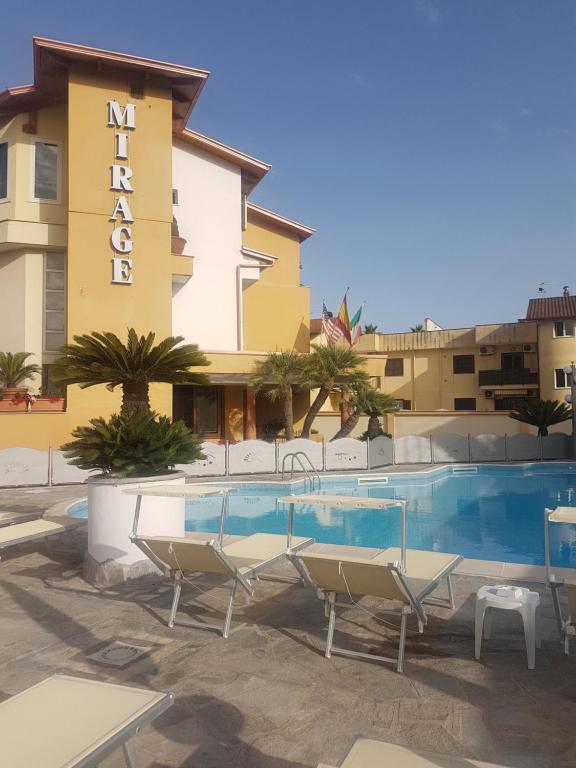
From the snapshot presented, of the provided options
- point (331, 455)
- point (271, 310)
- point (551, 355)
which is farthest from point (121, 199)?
point (551, 355)

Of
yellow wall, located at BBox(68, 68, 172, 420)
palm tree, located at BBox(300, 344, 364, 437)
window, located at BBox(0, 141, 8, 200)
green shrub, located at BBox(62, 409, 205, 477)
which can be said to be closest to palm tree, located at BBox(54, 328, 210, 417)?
green shrub, located at BBox(62, 409, 205, 477)

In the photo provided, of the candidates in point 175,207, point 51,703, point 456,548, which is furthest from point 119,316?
point 51,703

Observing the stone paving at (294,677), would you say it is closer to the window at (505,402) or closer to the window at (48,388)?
the window at (48,388)

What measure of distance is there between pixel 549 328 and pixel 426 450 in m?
19.8

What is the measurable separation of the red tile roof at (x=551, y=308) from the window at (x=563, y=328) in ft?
1.40

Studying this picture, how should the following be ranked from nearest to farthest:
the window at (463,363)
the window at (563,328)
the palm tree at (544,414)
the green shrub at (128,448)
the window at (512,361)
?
the green shrub at (128,448) → the palm tree at (544,414) → the window at (563,328) → the window at (512,361) → the window at (463,363)

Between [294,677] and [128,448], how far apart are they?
13.6 feet

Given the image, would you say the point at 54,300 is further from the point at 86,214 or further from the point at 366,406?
the point at 366,406

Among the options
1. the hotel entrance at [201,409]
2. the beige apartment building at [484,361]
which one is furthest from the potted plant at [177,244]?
the beige apartment building at [484,361]

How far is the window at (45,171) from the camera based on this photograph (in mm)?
23672

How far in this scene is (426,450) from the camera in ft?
82.1

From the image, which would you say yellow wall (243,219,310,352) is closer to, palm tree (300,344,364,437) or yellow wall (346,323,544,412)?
palm tree (300,344,364,437)

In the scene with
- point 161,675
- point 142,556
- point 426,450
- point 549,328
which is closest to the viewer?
point 161,675

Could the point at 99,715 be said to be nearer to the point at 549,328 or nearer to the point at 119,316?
the point at 119,316
